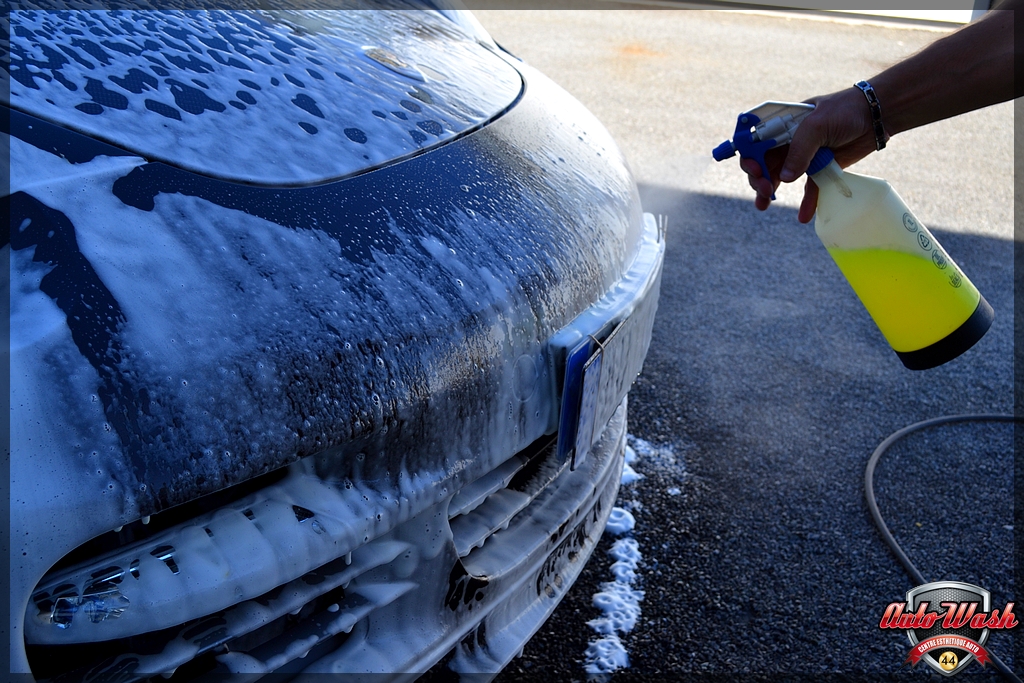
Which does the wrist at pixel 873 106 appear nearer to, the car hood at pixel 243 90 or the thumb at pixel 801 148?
the thumb at pixel 801 148

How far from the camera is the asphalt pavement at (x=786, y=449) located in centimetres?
205

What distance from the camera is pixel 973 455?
9.09ft

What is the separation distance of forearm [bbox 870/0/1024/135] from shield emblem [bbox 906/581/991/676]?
118 centimetres

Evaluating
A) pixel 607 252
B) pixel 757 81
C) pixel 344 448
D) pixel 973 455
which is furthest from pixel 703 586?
pixel 757 81

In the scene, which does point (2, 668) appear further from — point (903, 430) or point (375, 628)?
point (903, 430)

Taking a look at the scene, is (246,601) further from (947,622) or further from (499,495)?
(947,622)

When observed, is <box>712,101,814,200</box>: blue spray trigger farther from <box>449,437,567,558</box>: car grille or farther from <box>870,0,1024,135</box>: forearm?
<box>449,437,567,558</box>: car grille

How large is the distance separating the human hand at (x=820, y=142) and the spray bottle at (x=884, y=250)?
0.09 feet

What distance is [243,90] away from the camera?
4.49 feet

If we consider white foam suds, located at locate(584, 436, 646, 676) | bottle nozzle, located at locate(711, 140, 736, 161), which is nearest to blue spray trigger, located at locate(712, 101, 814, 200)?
bottle nozzle, located at locate(711, 140, 736, 161)

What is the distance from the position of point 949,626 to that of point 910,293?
2.98 ft

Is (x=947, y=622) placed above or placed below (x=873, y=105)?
below

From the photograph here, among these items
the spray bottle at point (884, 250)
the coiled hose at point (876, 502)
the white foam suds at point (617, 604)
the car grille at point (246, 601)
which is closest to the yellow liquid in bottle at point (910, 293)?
the spray bottle at point (884, 250)

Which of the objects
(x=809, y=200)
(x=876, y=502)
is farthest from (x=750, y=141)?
(x=876, y=502)
